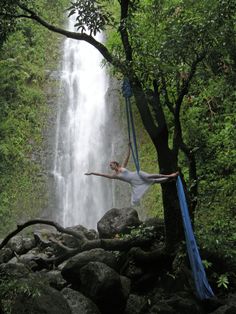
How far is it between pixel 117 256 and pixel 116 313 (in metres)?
1.36

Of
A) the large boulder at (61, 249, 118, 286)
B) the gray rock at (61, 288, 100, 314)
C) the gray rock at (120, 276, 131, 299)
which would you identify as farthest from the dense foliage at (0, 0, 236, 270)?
the gray rock at (61, 288, 100, 314)

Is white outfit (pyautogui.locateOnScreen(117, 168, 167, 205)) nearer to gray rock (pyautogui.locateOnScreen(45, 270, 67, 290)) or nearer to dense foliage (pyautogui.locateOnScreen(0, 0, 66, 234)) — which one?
gray rock (pyautogui.locateOnScreen(45, 270, 67, 290))

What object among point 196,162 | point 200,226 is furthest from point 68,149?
point 200,226

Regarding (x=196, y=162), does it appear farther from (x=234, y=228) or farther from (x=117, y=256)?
(x=117, y=256)

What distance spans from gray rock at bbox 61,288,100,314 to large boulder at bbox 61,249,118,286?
2.30ft

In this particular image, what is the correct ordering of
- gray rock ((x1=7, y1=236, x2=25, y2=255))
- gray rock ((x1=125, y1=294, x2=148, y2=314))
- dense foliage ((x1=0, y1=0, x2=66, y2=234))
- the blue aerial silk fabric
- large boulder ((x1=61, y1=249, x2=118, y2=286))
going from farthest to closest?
dense foliage ((x1=0, y1=0, x2=66, y2=234)) < gray rock ((x1=7, y1=236, x2=25, y2=255)) < large boulder ((x1=61, y1=249, x2=118, y2=286)) < gray rock ((x1=125, y1=294, x2=148, y2=314)) < the blue aerial silk fabric

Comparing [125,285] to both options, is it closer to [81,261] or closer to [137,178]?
[81,261]

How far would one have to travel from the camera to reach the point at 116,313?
22.3 ft

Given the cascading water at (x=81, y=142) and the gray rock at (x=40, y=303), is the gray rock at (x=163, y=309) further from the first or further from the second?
the cascading water at (x=81, y=142)

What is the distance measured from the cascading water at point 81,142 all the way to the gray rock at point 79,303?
28.0ft

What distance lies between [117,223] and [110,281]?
3.13 metres

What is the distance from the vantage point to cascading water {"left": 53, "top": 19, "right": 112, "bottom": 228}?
629 inches

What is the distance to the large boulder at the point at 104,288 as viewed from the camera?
21.8 ft

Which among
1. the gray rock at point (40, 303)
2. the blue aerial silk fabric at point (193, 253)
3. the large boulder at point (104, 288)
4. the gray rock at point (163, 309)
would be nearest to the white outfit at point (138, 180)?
the blue aerial silk fabric at point (193, 253)
